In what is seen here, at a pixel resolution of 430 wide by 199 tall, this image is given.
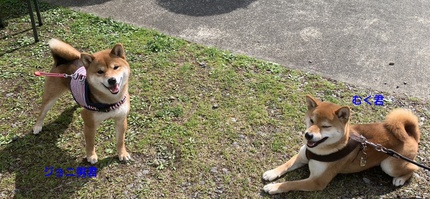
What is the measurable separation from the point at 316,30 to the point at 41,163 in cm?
474

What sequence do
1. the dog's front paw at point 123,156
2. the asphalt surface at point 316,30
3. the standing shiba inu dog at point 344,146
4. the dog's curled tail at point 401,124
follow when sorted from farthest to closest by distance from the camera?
1. the asphalt surface at point 316,30
2. the dog's front paw at point 123,156
3. the dog's curled tail at point 401,124
4. the standing shiba inu dog at point 344,146

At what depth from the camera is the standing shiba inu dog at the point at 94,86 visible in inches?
130

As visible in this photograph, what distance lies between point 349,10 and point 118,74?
205 inches

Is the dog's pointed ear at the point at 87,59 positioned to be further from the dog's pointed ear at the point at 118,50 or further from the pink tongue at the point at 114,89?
the pink tongue at the point at 114,89

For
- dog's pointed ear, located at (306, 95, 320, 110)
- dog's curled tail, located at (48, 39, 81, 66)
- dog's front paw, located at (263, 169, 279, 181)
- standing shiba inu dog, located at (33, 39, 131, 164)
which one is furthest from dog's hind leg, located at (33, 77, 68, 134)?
dog's pointed ear, located at (306, 95, 320, 110)

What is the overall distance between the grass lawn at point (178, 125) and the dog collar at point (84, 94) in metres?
0.78

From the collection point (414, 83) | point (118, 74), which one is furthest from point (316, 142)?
point (414, 83)

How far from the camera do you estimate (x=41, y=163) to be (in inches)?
156

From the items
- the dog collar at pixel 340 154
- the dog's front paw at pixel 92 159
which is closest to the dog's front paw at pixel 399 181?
the dog collar at pixel 340 154

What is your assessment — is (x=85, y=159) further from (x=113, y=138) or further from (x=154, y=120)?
(x=154, y=120)

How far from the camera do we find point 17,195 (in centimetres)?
363

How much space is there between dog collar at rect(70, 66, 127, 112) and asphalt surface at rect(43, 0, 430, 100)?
9.02 feet

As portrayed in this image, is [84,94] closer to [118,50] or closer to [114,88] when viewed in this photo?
[114,88]

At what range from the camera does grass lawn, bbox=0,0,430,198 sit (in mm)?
3777
